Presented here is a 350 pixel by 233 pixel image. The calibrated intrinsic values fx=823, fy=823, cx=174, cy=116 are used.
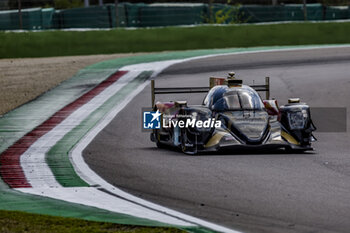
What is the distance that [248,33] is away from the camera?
3450 cm

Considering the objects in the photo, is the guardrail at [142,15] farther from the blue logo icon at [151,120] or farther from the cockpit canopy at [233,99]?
the cockpit canopy at [233,99]

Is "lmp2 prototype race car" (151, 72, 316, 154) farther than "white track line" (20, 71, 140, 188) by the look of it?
Yes

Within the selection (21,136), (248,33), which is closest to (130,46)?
(248,33)

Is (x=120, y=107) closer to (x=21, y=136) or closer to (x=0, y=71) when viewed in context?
(x=21, y=136)

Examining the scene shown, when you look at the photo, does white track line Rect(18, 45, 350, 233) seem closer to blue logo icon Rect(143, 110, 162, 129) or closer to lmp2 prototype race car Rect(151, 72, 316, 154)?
blue logo icon Rect(143, 110, 162, 129)

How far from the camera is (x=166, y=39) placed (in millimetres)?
33906

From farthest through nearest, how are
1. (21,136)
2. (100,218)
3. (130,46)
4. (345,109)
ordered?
(130,46), (345,109), (21,136), (100,218)

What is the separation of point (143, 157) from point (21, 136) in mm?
4310

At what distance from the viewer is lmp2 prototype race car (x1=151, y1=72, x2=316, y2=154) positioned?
13758 mm

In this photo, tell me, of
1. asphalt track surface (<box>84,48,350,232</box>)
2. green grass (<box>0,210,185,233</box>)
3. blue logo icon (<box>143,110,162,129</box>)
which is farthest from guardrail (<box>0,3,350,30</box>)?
green grass (<box>0,210,185,233</box>)

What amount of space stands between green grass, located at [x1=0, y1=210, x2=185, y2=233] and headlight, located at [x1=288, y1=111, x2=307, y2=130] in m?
6.56

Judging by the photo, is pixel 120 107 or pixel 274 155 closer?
pixel 274 155

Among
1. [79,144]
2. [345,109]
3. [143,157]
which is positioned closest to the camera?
[143,157]

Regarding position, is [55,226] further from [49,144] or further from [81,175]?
[49,144]
